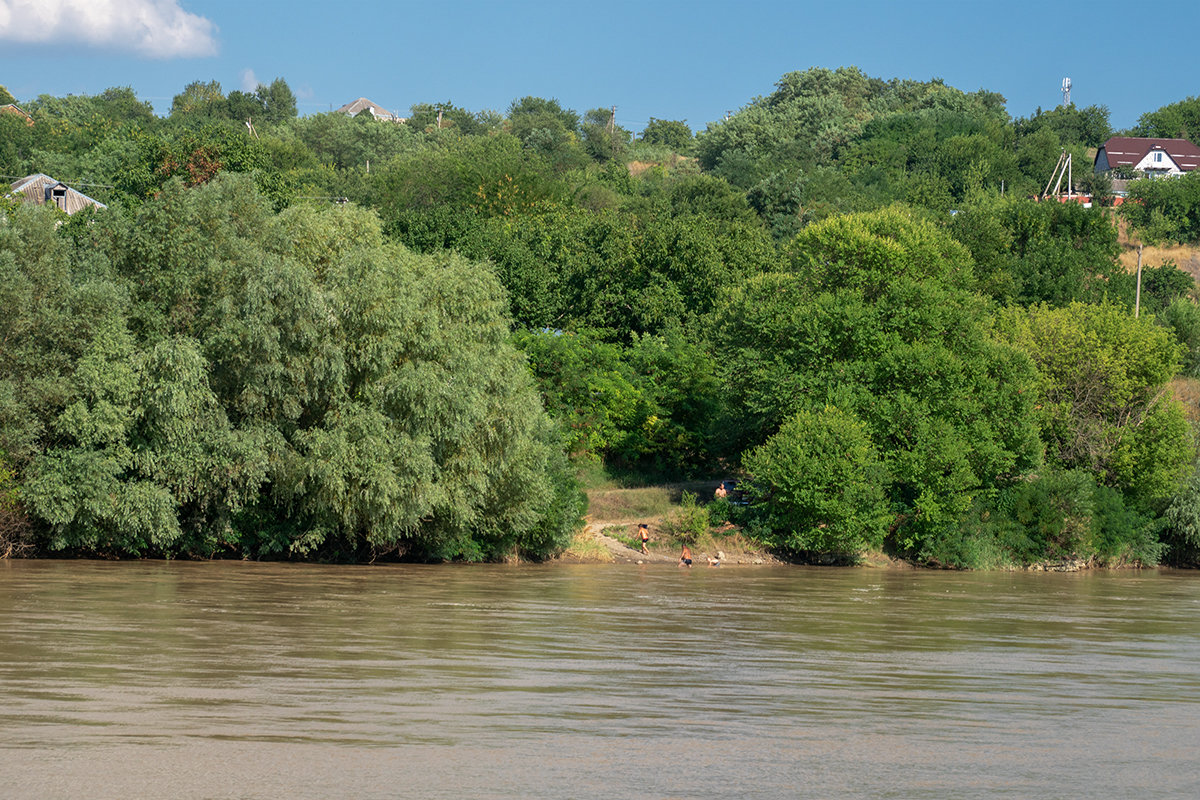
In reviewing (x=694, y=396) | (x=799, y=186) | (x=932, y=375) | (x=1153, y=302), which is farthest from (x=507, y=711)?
(x=799, y=186)

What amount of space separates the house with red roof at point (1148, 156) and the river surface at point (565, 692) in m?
109

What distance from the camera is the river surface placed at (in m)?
14.5

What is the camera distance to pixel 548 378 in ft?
192

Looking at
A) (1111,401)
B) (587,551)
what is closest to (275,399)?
(587,551)

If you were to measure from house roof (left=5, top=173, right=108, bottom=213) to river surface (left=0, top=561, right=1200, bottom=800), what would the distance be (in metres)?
53.6

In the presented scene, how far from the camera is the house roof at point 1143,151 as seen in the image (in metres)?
134

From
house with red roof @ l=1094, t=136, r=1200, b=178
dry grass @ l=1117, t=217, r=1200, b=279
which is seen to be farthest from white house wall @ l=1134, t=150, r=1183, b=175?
dry grass @ l=1117, t=217, r=1200, b=279

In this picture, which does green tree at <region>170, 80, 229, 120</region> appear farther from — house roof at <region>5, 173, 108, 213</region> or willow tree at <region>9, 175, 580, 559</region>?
willow tree at <region>9, 175, 580, 559</region>

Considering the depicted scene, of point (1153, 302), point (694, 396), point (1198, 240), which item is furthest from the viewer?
point (1198, 240)

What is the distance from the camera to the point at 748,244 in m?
70.2

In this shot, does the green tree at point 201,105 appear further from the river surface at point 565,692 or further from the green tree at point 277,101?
the river surface at point 565,692

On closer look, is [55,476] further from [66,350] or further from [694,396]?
Result: [694,396]

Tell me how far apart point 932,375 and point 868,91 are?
426 feet

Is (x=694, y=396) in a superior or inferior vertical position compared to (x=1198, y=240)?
inferior
